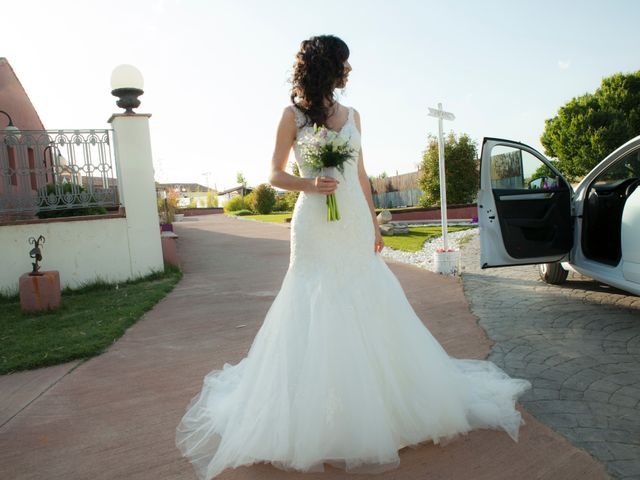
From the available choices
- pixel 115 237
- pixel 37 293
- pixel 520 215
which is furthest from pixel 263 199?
pixel 520 215

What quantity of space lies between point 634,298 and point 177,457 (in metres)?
5.36

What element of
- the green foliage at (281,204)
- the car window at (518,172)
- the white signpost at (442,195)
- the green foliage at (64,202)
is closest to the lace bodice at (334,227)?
the car window at (518,172)

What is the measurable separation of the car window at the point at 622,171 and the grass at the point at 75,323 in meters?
5.67

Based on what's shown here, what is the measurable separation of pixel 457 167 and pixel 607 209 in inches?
656

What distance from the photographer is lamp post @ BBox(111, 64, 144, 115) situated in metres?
7.93

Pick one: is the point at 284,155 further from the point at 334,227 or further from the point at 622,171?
the point at 622,171

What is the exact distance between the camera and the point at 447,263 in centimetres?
784

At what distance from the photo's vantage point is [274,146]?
2812mm


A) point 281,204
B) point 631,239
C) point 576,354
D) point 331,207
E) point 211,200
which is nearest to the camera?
point 331,207

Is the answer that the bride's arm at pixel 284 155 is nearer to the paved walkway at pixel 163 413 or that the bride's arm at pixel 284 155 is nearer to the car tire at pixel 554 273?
the paved walkway at pixel 163 413

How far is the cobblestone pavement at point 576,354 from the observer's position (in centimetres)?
265

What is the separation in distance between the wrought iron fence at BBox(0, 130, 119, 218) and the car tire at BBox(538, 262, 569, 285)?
22.5 ft

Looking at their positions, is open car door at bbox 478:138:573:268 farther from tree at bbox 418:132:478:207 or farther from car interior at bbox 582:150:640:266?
tree at bbox 418:132:478:207

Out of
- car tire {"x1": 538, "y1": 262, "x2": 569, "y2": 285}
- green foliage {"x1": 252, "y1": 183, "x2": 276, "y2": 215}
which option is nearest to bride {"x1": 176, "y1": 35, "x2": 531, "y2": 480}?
car tire {"x1": 538, "y1": 262, "x2": 569, "y2": 285}
